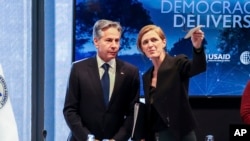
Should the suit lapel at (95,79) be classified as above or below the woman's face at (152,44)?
below

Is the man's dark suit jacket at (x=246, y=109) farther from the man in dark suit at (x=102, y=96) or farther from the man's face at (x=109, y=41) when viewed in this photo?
the man's face at (x=109, y=41)

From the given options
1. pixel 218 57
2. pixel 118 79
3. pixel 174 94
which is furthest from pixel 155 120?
pixel 218 57

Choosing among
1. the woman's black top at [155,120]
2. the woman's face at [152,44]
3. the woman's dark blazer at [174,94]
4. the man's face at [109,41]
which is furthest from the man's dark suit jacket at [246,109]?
the man's face at [109,41]

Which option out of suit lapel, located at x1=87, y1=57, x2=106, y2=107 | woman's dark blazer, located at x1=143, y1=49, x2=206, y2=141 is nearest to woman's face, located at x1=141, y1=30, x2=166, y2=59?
woman's dark blazer, located at x1=143, y1=49, x2=206, y2=141

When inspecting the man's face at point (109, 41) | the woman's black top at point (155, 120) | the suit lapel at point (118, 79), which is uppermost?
the man's face at point (109, 41)

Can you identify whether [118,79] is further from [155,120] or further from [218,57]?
[218,57]

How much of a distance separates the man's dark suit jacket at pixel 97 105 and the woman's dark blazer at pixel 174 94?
233 millimetres

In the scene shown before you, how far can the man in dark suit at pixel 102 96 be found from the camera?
3.81 metres

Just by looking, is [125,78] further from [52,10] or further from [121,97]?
[52,10]

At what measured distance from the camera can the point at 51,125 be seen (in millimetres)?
5340

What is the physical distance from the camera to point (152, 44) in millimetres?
3660

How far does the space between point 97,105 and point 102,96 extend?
0.07 meters

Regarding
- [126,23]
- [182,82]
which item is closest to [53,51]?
[126,23]

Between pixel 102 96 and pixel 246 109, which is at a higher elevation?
pixel 102 96
